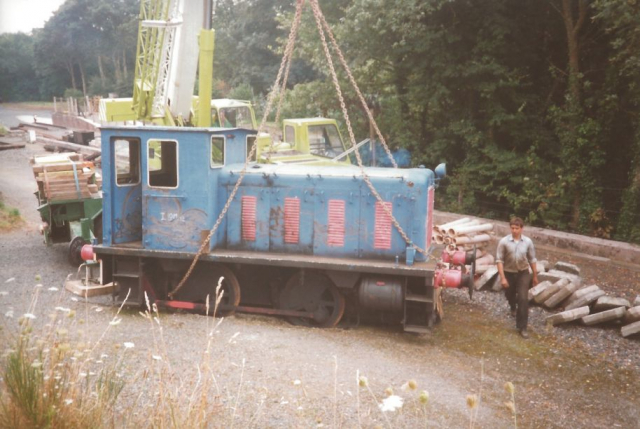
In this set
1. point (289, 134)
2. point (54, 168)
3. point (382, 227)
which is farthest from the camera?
point (289, 134)

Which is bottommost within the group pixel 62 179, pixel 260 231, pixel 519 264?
pixel 519 264

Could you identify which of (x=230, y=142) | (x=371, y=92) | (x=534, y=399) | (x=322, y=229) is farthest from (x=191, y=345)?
(x=371, y=92)

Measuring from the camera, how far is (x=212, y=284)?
8.60m

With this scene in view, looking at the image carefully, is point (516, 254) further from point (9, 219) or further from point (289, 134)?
point (9, 219)

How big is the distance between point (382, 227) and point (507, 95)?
925 centimetres

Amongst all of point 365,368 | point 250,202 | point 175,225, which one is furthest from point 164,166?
point 365,368

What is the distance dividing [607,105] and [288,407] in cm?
1168

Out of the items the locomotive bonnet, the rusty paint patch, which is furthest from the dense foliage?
the rusty paint patch

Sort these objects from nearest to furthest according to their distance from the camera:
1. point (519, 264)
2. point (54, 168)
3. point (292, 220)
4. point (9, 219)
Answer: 1. point (519, 264)
2. point (292, 220)
3. point (54, 168)
4. point (9, 219)

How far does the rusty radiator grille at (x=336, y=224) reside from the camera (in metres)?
8.38

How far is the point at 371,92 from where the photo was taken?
1895cm

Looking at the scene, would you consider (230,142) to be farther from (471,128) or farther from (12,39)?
(471,128)

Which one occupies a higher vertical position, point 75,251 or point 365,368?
point 75,251

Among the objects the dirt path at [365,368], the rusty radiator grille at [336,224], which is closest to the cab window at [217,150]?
the rusty radiator grille at [336,224]
